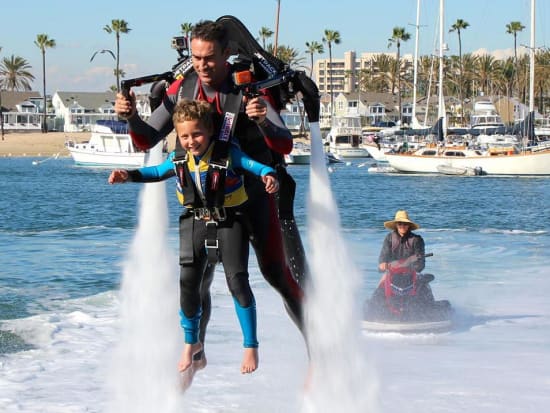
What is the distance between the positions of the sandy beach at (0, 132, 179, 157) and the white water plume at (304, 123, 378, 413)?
340 ft

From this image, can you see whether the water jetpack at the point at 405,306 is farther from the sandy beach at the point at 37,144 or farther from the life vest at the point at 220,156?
the sandy beach at the point at 37,144

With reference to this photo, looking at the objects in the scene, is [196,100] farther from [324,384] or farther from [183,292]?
[324,384]

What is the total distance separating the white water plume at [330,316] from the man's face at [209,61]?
851 millimetres

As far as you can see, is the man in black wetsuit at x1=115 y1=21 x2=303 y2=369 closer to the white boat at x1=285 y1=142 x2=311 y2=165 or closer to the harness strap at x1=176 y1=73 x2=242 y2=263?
the harness strap at x1=176 y1=73 x2=242 y2=263

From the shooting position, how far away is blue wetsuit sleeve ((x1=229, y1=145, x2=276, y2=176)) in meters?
5.28

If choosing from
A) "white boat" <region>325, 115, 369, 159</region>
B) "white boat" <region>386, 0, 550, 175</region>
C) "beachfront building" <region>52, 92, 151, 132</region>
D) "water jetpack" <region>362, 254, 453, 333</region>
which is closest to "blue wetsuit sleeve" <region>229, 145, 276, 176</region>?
"water jetpack" <region>362, 254, 453, 333</region>

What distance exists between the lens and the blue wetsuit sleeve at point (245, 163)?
17.3 ft

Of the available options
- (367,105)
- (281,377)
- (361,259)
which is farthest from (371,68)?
Answer: (281,377)

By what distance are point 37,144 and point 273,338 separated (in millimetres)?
109534

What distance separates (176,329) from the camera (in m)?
6.20

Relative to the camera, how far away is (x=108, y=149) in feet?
260

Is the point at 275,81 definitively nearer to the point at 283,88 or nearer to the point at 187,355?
the point at 283,88

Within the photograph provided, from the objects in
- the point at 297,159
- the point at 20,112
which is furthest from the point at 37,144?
the point at 297,159

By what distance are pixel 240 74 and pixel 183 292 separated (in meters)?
1.34
